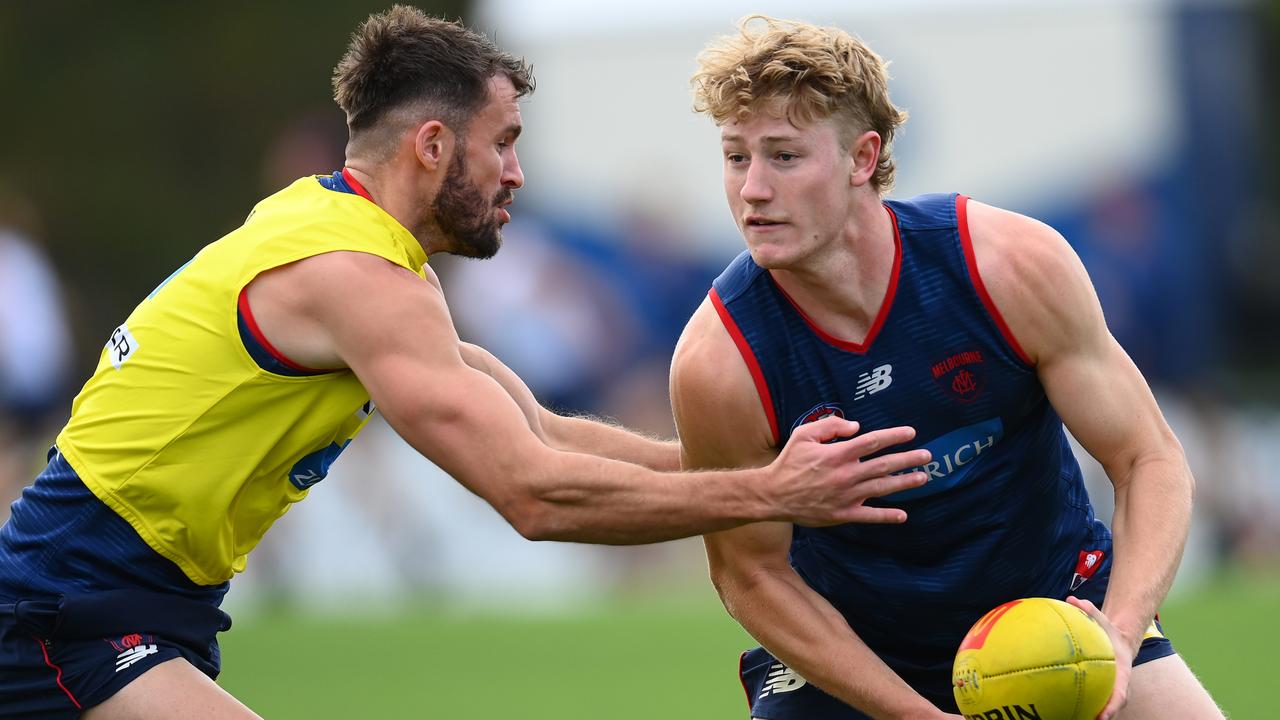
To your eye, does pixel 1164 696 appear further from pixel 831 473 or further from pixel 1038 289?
pixel 831 473

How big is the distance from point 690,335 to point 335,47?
77.3 feet

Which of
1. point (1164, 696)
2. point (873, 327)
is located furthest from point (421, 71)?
point (1164, 696)

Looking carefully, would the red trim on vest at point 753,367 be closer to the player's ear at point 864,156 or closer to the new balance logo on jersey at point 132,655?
the player's ear at point 864,156

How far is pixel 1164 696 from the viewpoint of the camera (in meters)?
5.24

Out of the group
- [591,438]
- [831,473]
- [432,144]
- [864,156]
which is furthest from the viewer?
[591,438]

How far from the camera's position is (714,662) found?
11180mm

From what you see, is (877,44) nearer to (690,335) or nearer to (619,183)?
(619,183)

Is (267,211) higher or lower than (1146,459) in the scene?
higher

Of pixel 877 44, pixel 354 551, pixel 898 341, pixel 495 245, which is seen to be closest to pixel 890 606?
pixel 898 341

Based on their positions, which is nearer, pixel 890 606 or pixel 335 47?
pixel 890 606

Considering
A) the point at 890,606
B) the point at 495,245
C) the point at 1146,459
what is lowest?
the point at 890,606

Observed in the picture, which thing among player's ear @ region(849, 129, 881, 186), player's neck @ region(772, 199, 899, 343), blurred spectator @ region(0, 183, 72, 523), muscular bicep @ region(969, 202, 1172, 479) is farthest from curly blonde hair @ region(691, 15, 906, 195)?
blurred spectator @ region(0, 183, 72, 523)

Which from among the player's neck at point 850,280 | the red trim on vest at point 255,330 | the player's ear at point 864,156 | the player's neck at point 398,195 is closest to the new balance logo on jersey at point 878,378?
the player's neck at point 850,280

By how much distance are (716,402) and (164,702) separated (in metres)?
1.72
